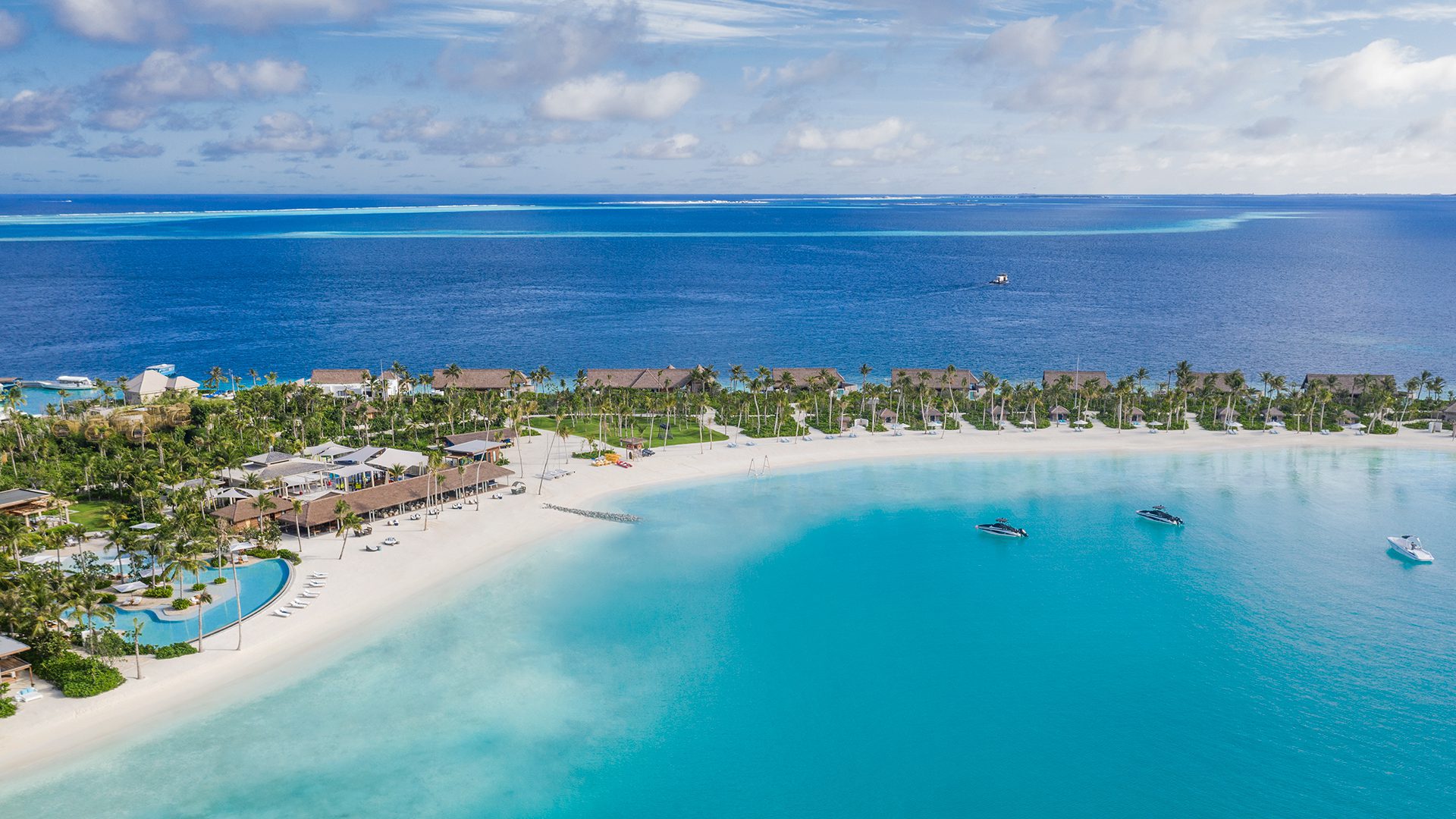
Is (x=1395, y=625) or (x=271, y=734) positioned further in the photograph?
(x=1395, y=625)

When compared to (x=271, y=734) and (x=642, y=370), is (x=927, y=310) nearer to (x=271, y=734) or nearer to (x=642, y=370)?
(x=642, y=370)

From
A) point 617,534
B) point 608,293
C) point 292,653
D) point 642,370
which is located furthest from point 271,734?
point 608,293

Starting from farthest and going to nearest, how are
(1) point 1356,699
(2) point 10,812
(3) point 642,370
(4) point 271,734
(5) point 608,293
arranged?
(5) point 608,293 → (3) point 642,370 → (1) point 1356,699 → (4) point 271,734 → (2) point 10,812

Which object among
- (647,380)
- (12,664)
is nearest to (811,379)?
(647,380)

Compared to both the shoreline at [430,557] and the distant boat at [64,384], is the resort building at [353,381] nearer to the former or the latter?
the shoreline at [430,557]

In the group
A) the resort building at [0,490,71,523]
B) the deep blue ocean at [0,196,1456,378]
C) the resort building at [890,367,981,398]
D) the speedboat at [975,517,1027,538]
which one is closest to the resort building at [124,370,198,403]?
the deep blue ocean at [0,196,1456,378]

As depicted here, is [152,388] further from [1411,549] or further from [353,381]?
[1411,549]

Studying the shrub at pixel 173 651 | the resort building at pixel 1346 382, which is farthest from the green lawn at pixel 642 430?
the resort building at pixel 1346 382
